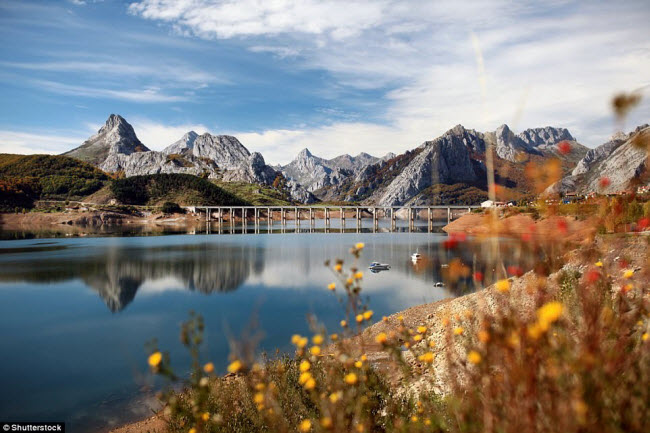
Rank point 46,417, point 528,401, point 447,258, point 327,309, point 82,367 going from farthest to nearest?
point 447,258
point 327,309
point 82,367
point 46,417
point 528,401

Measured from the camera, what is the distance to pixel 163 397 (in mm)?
3951

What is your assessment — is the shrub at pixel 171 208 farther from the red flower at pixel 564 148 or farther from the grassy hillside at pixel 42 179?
the red flower at pixel 564 148

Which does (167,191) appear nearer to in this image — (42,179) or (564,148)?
(42,179)

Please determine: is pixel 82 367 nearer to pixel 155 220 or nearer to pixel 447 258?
pixel 447 258

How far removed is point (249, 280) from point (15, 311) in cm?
1735

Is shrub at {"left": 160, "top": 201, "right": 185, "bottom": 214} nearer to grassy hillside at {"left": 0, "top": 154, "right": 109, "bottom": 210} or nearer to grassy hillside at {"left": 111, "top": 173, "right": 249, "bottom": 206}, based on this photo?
grassy hillside at {"left": 111, "top": 173, "right": 249, "bottom": 206}

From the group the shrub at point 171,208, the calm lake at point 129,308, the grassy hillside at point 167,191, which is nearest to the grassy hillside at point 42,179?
the grassy hillside at point 167,191

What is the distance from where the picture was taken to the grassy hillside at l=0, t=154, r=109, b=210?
128m

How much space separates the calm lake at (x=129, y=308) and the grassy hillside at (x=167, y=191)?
320 ft

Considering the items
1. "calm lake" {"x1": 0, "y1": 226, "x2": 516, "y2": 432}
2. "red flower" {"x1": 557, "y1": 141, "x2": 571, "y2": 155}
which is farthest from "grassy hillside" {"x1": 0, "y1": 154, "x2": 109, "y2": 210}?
"red flower" {"x1": 557, "y1": 141, "x2": 571, "y2": 155}

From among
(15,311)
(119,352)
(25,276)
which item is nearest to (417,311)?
(119,352)

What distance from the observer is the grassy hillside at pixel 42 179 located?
128m

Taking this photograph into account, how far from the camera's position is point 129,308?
27609 mm

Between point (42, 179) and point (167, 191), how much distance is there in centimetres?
4597
